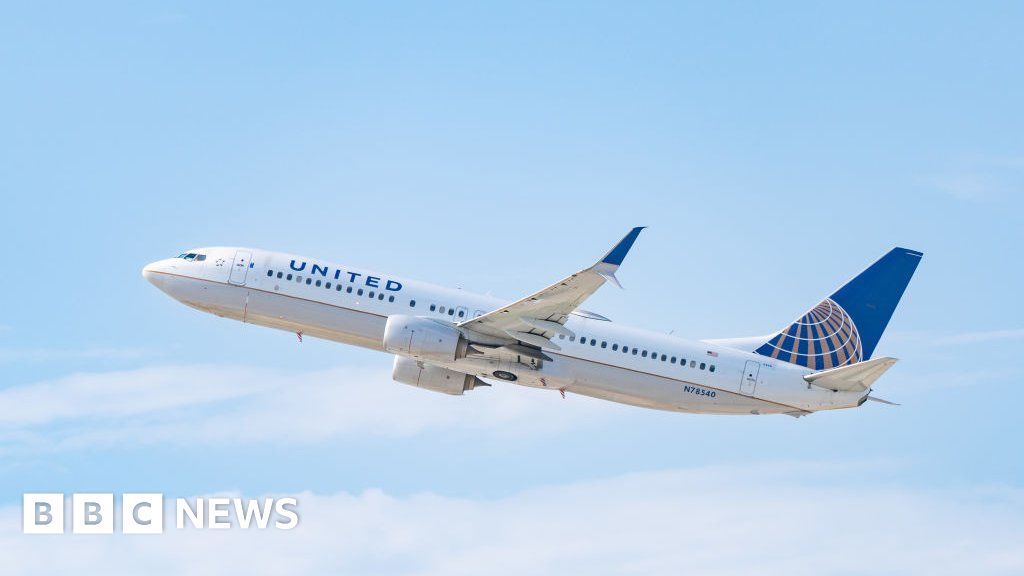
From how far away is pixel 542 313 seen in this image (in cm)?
5131

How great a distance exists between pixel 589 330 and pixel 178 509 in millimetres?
18098

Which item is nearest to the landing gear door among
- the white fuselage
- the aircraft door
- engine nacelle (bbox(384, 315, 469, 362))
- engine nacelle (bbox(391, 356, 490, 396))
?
the white fuselage

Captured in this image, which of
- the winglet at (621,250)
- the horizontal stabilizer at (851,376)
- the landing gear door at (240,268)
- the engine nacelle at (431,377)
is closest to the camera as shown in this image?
the winglet at (621,250)

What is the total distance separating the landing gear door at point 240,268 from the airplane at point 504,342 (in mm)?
43

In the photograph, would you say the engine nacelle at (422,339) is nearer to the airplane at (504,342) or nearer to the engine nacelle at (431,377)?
the airplane at (504,342)

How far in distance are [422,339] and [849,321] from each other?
1970cm

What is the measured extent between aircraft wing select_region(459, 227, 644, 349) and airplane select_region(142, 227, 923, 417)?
3.8 inches

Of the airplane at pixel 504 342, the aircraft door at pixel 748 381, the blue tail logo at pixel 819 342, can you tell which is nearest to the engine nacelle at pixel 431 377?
the airplane at pixel 504 342

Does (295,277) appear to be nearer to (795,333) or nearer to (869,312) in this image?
(795,333)

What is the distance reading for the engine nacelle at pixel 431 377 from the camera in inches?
2233

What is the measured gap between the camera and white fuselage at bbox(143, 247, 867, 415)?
5400cm

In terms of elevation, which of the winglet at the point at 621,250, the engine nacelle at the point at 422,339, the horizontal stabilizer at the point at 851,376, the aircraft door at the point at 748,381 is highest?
the winglet at the point at 621,250

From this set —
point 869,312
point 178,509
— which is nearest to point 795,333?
point 869,312

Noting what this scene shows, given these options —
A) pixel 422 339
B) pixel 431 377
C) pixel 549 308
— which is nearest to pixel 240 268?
pixel 422 339
